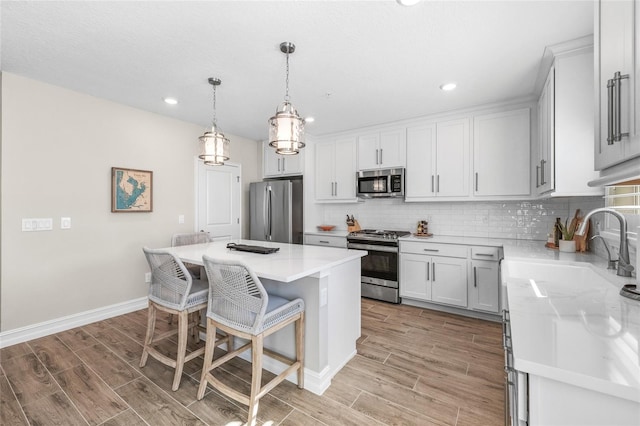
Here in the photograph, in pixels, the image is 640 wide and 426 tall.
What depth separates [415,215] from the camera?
416 cm

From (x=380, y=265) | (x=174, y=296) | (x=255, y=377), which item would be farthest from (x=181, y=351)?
(x=380, y=265)

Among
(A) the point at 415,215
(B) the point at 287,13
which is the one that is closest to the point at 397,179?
(A) the point at 415,215

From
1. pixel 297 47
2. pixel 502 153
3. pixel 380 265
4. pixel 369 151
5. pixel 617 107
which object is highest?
pixel 297 47

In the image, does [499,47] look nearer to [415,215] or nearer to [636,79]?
[636,79]

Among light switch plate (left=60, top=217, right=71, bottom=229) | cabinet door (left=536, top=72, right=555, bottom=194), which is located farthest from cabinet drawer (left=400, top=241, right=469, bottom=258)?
light switch plate (left=60, top=217, right=71, bottom=229)

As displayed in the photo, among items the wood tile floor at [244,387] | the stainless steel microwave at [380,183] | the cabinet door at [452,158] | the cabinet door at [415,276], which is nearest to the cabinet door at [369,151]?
the stainless steel microwave at [380,183]

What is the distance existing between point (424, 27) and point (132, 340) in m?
3.60

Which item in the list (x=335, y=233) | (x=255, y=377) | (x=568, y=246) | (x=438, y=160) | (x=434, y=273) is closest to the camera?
(x=255, y=377)

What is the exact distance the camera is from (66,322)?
9.64 ft

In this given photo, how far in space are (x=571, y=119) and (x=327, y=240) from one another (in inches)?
119

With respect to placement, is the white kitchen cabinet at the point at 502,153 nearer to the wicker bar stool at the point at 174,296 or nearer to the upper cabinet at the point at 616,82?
the upper cabinet at the point at 616,82

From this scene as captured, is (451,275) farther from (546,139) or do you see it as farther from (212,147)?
(212,147)

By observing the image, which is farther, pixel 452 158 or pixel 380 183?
pixel 380 183

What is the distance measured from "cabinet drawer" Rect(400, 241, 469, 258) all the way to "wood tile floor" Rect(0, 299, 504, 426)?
90cm
